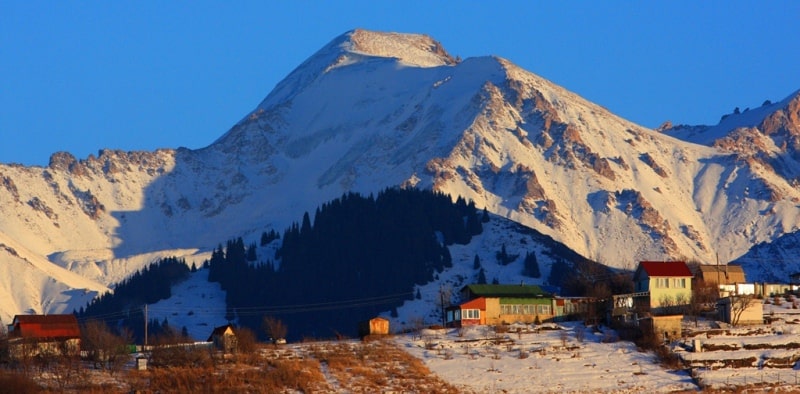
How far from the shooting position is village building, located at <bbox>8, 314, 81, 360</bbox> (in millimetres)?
142000

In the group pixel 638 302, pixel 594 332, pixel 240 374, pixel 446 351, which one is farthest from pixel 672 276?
pixel 240 374

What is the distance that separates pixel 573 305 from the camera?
173 metres

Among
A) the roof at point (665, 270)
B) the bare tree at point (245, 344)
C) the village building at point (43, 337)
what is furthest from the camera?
the roof at point (665, 270)

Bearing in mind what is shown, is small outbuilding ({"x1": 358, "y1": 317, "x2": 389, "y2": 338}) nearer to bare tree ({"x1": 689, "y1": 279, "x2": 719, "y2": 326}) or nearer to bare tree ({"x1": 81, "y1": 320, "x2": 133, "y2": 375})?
bare tree ({"x1": 81, "y1": 320, "x2": 133, "y2": 375})

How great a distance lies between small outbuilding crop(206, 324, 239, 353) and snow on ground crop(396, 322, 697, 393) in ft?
43.4

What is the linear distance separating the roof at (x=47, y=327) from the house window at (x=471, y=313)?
34.9 m

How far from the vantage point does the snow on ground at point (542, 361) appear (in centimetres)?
12825

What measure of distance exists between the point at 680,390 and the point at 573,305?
46511 millimetres

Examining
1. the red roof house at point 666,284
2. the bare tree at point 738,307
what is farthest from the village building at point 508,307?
the bare tree at point 738,307

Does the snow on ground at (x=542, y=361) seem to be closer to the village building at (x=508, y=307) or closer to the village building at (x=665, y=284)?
the village building at (x=508, y=307)

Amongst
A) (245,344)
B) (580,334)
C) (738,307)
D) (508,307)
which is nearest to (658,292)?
(508,307)

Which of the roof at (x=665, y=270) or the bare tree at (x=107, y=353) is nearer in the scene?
the bare tree at (x=107, y=353)

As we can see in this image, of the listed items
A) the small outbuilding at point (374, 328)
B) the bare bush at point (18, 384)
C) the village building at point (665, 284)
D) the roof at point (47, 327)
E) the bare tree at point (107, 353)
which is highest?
the village building at point (665, 284)

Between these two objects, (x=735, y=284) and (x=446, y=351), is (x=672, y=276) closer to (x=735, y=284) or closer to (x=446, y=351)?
(x=735, y=284)
